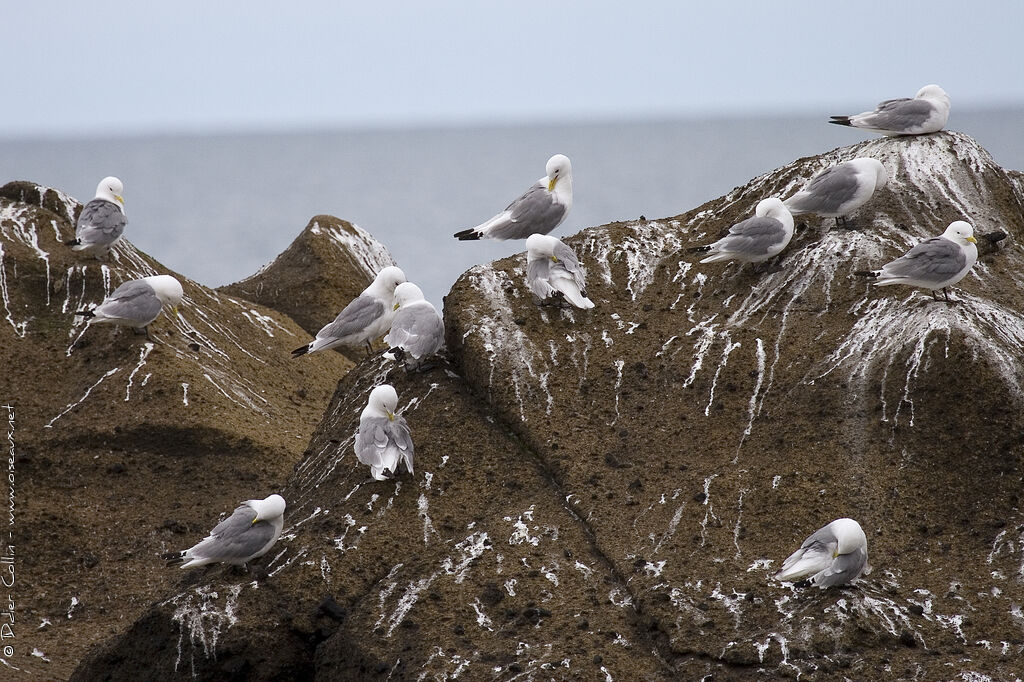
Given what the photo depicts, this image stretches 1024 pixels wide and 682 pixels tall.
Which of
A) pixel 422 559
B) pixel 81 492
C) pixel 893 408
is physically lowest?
pixel 81 492

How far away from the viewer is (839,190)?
374 inches

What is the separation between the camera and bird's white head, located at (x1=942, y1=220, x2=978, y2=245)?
28.8 ft

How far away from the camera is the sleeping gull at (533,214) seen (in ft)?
36.6

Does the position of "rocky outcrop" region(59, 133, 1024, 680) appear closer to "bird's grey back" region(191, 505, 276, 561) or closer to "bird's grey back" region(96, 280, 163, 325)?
"bird's grey back" region(191, 505, 276, 561)

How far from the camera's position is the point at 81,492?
11.0 meters

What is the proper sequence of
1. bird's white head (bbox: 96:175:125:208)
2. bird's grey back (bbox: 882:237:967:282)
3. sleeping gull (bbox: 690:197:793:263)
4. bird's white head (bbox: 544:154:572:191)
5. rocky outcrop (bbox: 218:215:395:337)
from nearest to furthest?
bird's grey back (bbox: 882:237:967:282), sleeping gull (bbox: 690:197:793:263), bird's white head (bbox: 544:154:572:191), bird's white head (bbox: 96:175:125:208), rocky outcrop (bbox: 218:215:395:337)

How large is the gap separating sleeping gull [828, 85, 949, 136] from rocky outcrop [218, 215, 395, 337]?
→ 23.3 feet

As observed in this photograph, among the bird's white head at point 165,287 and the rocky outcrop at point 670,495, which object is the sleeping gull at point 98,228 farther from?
the rocky outcrop at point 670,495

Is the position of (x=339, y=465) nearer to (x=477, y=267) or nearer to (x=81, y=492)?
(x=477, y=267)

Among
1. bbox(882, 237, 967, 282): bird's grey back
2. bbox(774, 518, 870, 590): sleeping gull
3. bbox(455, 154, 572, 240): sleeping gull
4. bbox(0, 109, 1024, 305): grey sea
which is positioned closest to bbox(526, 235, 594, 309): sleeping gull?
bbox(455, 154, 572, 240): sleeping gull

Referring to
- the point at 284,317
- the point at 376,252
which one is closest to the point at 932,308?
the point at 284,317

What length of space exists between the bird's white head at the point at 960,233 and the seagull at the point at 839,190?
0.88 meters

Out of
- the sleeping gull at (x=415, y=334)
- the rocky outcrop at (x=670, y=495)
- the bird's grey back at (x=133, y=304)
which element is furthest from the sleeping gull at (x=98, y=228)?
the sleeping gull at (x=415, y=334)

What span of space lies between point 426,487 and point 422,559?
77 centimetres
